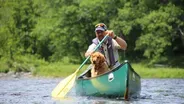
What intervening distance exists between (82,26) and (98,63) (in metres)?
32.8

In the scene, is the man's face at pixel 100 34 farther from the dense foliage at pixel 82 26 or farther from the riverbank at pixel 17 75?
the dense foliage at pixel 82 26

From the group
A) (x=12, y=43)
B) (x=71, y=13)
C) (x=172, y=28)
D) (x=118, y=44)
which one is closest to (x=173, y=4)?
(x=172, y=28)

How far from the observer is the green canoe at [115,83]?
41.9 feet

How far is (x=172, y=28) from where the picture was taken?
1543 inches

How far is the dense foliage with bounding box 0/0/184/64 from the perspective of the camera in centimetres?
3856

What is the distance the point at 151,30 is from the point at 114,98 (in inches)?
1010

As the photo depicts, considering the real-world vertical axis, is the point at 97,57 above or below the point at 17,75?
above

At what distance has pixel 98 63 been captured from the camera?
13.2 metres

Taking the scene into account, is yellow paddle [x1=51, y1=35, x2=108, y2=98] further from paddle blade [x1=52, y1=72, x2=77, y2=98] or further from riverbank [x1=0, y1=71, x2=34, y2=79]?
riverbank [x1=0, y1=71, x2=34, y2=79]

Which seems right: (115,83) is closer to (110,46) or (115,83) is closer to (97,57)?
(97,57)

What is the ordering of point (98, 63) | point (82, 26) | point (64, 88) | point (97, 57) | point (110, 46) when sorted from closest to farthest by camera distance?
point (97, 57) → point (98, 63) → point (110, 46) → point (64, 88) → point (82, 26)

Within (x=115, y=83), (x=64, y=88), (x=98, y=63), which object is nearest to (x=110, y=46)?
(x=98, y=63)

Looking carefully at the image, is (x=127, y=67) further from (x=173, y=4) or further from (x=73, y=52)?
→ (x=73, y=52)

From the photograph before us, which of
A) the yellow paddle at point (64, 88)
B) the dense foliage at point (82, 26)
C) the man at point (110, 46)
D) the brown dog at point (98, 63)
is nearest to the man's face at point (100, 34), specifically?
the man at point (110, 46)
